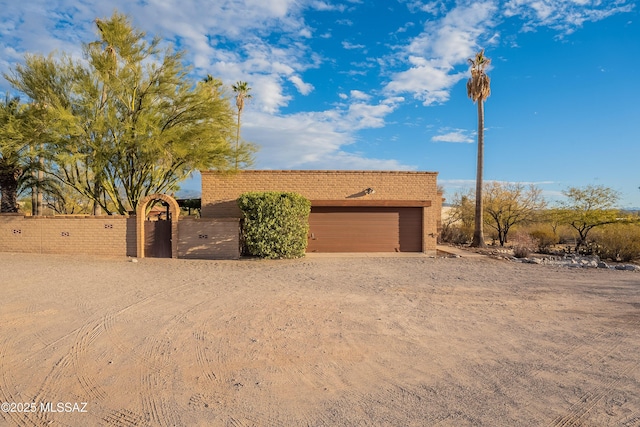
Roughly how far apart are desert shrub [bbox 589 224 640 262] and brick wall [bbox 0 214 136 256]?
23.0 metres

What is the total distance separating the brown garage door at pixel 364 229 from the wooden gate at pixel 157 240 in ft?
21.7

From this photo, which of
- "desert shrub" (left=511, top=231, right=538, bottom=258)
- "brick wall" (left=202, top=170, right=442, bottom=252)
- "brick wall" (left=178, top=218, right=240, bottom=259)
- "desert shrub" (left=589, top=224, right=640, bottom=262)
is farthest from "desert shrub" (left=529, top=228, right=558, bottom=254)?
"brick wall" (left=178, top=218, right=240, bottom=259)

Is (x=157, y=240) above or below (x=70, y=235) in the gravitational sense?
below

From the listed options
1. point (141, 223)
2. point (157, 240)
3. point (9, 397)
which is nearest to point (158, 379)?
point (9, 397)

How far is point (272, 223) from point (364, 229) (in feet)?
17.7

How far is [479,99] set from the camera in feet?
77.9

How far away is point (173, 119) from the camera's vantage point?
1827 centimetres

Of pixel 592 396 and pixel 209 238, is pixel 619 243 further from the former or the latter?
pixel 209 238

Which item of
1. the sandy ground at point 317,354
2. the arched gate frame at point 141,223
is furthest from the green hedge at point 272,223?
the sandy ground at point 317,354

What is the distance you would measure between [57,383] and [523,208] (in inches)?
1144

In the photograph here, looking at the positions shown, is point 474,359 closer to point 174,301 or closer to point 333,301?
point 333,301

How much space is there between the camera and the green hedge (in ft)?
51.8

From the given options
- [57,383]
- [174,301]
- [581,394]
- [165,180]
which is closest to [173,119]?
[165,180]

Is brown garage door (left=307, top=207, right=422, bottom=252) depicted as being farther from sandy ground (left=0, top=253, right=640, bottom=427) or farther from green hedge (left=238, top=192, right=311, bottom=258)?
sandy ground (left=0, top=253, right=640, bottom=427)
